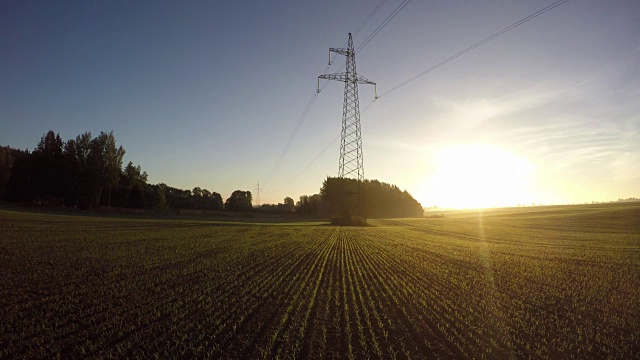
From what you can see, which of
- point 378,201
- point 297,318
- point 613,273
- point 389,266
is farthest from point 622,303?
point 378,201

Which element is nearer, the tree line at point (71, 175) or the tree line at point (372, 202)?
the tree line at point (71, 175)

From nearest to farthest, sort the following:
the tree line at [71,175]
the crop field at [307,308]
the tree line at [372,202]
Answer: the crop field at [307,308] → the tree line at [71,175] → the tree line at [372,202]

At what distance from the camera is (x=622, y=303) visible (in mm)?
12484

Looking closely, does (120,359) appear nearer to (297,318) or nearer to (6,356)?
(6,356)

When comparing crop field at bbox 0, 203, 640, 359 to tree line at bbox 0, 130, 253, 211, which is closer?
crop field at bbox 0, 203, 640, 359

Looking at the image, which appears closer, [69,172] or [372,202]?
[69,172]

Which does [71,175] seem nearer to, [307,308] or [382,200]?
[307,308]

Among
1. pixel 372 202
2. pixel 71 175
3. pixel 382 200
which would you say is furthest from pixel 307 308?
pixel 382 200

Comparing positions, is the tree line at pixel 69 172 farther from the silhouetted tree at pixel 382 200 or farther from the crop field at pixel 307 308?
the crop field at pixel 307 308

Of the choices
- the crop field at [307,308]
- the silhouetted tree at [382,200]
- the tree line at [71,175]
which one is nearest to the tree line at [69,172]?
the tree line at [71,175]

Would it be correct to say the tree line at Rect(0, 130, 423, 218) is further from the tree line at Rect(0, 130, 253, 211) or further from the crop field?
the crop field

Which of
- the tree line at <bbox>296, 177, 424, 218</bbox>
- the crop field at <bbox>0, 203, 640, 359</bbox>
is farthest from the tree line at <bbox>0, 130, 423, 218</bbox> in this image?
the crop field at <bbox>0, 203, 640, 359</bbox>

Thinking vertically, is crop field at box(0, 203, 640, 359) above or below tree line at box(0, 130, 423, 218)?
below

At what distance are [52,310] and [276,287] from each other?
6.94 m
